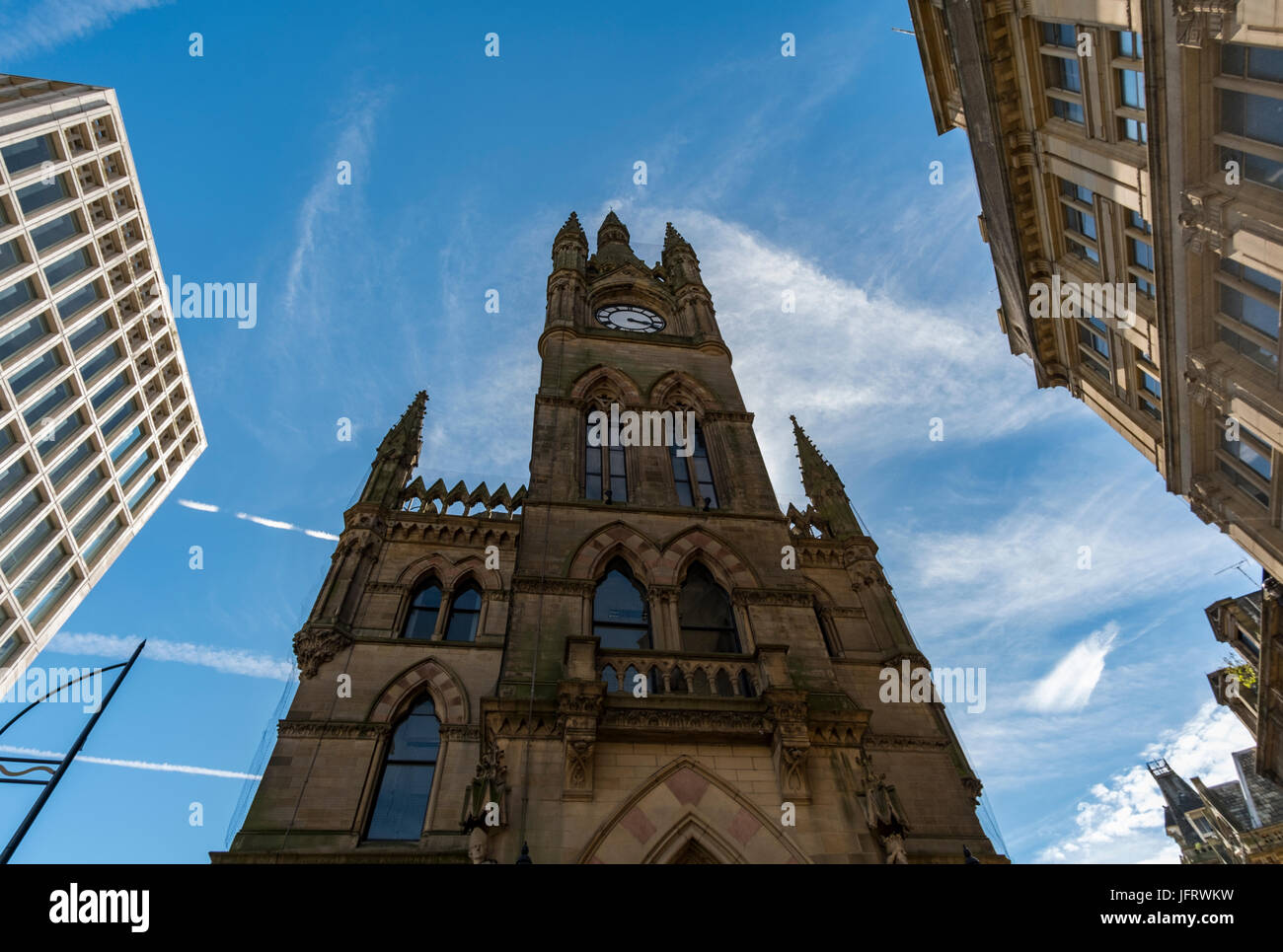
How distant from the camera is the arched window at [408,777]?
50.6ft

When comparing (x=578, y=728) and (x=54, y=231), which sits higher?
(x=54, y=231)

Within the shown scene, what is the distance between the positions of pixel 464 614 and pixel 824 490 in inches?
530

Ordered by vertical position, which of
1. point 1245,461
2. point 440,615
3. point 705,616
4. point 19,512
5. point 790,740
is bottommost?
point 790,740

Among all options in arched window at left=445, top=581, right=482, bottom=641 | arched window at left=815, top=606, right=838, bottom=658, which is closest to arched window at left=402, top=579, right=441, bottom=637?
arched window at left=445, top=581, right=482, bottom=641

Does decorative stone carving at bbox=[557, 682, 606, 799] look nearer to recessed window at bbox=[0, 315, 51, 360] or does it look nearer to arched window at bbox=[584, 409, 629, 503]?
arched window at bbox=[584, 409, 629, 503]

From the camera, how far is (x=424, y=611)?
20.5 metres

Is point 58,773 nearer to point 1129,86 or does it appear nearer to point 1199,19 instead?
point 1199,19

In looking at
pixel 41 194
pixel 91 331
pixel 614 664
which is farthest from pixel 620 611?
pixel 91 331

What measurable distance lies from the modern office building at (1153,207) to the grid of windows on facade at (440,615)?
1894 cm

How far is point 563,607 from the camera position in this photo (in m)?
14.0

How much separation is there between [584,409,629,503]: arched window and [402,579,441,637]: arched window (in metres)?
6.12

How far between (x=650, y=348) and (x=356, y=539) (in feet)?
36.3
